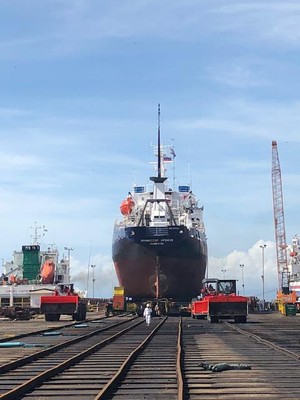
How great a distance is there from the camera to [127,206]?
8400cm

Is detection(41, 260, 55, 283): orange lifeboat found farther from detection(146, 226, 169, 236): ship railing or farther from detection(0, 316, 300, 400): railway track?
detection(0, 316, 300, 400): railway track

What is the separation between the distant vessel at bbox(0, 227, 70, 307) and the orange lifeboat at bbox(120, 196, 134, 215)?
31.9 feet

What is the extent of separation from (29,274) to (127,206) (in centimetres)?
1487

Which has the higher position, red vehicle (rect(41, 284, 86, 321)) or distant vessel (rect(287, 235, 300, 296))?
distant vessel (rect(287, 235, 300, 296))

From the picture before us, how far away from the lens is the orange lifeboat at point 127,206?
273 feet

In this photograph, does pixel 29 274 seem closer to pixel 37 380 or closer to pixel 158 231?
pixel 158 231

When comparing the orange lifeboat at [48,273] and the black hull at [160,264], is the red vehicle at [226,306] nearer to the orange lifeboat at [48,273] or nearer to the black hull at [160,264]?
the black hull at [160,264]

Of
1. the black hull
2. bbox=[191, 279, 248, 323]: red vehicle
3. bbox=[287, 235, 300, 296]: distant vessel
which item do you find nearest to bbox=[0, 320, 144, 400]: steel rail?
bbox=[191, 279, 248, 323]: red vehicle

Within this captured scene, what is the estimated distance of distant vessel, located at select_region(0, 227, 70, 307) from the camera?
68062 mm

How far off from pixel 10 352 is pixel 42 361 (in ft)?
10.1

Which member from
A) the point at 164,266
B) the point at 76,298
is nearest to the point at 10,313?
the point at 76,298

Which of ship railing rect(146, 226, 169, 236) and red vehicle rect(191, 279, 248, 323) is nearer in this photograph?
red vehicle rect(191, 279, 248, 323)

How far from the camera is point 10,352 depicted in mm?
19953

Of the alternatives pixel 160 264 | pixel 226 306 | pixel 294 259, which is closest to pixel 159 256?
pixel 160 264
